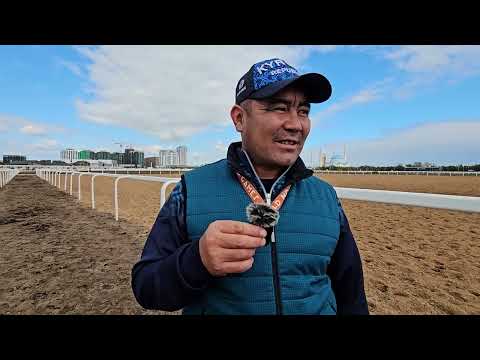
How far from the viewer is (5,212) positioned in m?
7.37

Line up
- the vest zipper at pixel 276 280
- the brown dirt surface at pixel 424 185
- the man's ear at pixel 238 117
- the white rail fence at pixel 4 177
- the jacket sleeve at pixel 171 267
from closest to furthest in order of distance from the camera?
1. the jacket sleeve at pixel 171 267
2. the vest zipper at pixel 276 280
3. the man's ear at pixel 238 117
4. the brown dirt surface at pixel 424 185
5. the white rail fence at pixel 4 177

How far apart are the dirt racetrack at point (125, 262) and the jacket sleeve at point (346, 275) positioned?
1.68 metres

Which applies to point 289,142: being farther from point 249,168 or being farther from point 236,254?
point 236,254

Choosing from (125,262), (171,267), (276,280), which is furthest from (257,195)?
(125,262)

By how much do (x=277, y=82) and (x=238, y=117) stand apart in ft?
0.84

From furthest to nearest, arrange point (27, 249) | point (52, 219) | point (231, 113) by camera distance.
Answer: point (52, 219) → point (27, 249) → point (231, 113)

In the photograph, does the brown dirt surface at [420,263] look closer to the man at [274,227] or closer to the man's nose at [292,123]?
the man at [274,227]

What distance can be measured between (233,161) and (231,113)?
0.82ft

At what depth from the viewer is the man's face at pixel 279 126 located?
1.18m

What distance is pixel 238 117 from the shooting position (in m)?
1.33

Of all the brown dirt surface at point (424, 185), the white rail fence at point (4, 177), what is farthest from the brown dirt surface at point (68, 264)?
the brown dirt surface at point (424, 185)

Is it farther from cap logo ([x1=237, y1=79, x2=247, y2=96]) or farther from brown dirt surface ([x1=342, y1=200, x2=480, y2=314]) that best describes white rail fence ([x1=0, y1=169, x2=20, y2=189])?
cap logo ([x1=237, y1=79, x2=247, y2=96])
